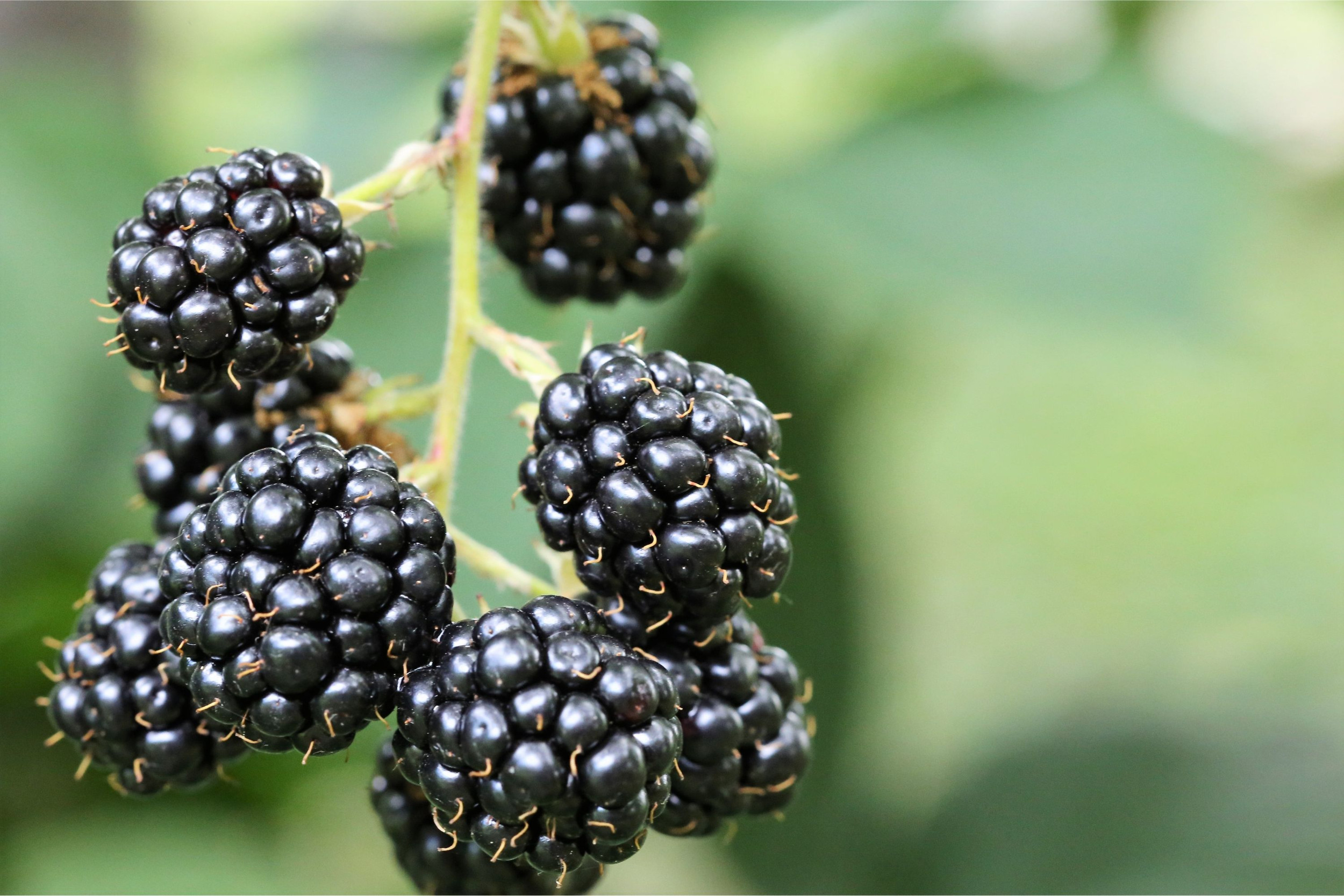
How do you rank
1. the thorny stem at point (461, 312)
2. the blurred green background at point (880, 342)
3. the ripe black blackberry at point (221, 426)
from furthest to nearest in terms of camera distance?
the blurred green background at point (880, 342) < the ripe black blackberry at point (221, 426) < the thorny stem at point (461, 312)

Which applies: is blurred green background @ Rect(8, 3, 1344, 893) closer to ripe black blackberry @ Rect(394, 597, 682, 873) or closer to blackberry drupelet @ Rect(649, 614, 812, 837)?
blackberry drupelet @ Rect(649, 614, 812, 837)

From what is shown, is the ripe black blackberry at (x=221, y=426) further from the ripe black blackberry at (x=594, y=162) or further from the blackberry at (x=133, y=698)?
the ripe black blackberry at (x=594, y=162)

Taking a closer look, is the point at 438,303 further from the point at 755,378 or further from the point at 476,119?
the point at 476,119

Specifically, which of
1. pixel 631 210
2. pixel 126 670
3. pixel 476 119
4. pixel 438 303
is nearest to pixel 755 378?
pixel 438 303

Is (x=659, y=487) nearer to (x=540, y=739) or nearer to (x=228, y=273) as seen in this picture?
(x=540, y=739)

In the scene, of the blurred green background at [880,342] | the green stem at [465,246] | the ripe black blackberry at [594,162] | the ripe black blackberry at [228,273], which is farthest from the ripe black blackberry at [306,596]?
the blurred green background at [880,342]
